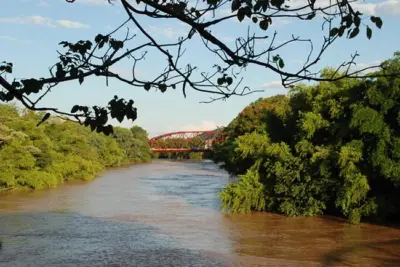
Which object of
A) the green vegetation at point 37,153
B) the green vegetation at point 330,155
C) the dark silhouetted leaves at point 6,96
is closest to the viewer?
the dark silhouetted leaves at point 6,96

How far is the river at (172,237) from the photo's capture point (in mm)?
13500

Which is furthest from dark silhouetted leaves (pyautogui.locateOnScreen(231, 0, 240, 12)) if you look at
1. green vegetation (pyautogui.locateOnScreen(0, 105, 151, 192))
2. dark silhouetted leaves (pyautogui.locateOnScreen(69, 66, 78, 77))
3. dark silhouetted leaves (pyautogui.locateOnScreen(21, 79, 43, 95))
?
green vegetation (pyautogui.locateOnScreen(0, 105, 151, 192))

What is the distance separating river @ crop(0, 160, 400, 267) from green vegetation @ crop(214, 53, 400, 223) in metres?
0.83

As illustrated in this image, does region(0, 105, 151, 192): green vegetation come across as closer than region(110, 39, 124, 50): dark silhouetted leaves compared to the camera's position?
No

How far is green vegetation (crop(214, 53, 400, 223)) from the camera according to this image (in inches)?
709

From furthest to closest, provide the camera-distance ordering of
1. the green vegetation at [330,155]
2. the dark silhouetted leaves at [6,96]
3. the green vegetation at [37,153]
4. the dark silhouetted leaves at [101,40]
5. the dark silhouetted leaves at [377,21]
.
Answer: the green vegetation at [37,153], the green vegetation at [330,155], the dark silhouetted leaves at [101,40], the dark silhouetted leaves at [6,96], the dark silhouetted leaves at [377,21]

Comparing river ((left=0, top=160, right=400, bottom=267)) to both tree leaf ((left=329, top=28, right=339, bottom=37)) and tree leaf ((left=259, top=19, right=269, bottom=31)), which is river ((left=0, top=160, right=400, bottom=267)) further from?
tree leaf ((left=329, top=28, right=339, bottom=37))

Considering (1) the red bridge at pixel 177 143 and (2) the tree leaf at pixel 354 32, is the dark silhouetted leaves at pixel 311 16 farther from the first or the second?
(1) the red bridge at pixel 177 143

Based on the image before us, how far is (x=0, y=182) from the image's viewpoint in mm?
27703

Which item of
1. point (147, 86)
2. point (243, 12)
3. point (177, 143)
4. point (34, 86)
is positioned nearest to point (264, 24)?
point (243, 12)

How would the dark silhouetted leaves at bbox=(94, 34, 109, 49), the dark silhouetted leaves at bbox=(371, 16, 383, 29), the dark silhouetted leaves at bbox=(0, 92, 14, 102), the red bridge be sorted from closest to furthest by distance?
the dark silhouetted leaves at bbox=(371, 16, 383, 29) → the dark silhouetted leaves at bbox=(0, 92, 14, 102) → the dark silhouetted leaves at bbox=(94, 34, 109, 49) → the red bridge

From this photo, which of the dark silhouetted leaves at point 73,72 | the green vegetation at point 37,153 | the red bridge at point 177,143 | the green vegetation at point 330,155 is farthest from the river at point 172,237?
the red bridge at point 177,143

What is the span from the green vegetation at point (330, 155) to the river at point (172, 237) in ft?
2.73

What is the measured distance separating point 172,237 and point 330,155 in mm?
6975
